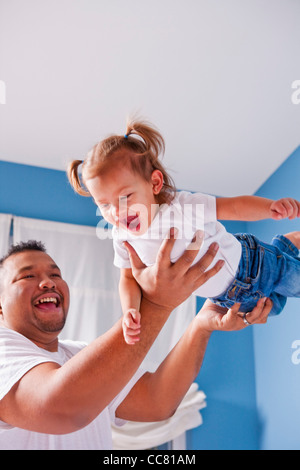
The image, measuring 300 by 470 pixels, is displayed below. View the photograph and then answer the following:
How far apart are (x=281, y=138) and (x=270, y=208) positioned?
6.17ft

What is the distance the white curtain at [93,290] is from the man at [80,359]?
1.29 meters

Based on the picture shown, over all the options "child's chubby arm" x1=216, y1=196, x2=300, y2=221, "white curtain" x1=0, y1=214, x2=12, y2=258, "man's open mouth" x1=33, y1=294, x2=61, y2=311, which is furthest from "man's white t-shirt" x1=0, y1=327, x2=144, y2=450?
"white curtain" x1=0, y1=214, x2=12, y2=258

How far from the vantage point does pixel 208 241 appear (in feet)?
4.26

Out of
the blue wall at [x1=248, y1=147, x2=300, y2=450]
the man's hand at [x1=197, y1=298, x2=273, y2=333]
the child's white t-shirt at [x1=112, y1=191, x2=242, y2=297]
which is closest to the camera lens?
the child's white t-shirt at [x1=112, y1=191, x2=242, y2=297]

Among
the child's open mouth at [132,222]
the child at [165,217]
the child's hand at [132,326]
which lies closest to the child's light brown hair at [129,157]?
the child at [165,217]

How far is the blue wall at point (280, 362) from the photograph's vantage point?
2863 millimetres

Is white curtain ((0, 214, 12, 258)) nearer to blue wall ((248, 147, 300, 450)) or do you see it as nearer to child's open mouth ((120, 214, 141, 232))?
blue wall ((248, 147, 300, 450))

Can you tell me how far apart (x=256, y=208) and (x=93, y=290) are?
2.09 m

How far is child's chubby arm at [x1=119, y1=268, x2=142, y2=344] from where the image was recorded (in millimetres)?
1098

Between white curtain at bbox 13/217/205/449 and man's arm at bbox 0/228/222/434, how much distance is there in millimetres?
1865

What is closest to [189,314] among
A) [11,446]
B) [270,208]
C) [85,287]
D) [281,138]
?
[85,287]

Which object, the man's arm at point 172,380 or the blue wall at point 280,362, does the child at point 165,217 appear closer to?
the man's arm at point 172,380

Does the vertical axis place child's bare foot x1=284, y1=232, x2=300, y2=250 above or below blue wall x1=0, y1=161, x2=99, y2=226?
below

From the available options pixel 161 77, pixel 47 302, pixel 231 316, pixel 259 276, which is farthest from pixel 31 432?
pixel 161 77
